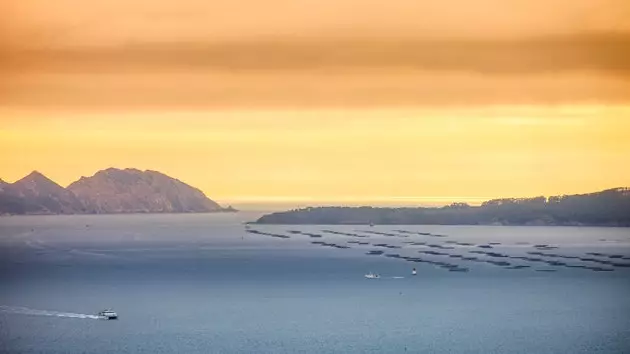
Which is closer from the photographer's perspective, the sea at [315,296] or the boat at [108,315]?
the sea at [315,296]

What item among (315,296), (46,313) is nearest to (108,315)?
(46,313)

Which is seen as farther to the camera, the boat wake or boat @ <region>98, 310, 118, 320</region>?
the boat wake

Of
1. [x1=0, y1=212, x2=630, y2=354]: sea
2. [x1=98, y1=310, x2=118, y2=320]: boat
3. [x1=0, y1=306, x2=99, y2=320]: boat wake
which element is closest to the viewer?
[x1=0, y1=212, x2=630, y2=354]: sea

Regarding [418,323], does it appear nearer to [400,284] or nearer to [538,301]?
[538,301]

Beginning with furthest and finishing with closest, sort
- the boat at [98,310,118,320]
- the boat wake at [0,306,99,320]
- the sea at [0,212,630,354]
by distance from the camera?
the boat wake at [0,306,99,320], the boat at [98,310,118,320], the sea at [0,212,630,354]

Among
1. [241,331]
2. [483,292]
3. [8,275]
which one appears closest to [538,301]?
[483,292]

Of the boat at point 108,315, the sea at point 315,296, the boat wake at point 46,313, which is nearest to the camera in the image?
the sea at point 315,296

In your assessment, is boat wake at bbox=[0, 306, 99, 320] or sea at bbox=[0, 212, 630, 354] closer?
sea at bbox=[0, 212, 630, 354]

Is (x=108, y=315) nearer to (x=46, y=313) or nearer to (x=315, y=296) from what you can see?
(x=46, y=313)

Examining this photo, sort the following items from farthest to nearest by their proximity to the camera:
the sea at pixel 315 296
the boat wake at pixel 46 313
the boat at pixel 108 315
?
the boat wake at pixel 46 313 < the boat at pixel 108 315 < the sea at pixel 315 296
